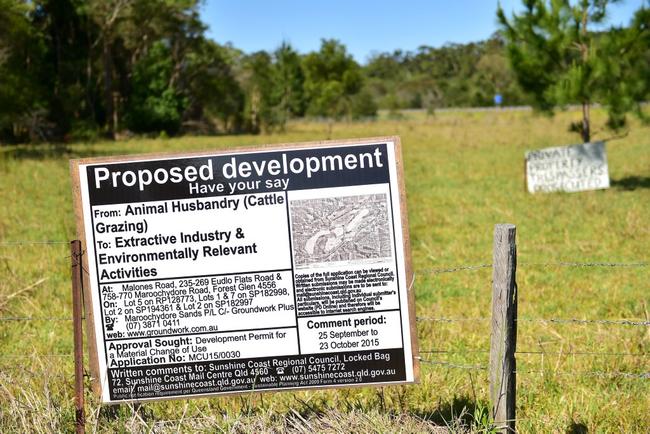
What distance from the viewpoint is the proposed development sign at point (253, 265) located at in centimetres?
354

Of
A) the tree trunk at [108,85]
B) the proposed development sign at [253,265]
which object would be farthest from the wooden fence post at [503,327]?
the tree trunk at [108,85]

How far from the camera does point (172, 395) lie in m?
3.64

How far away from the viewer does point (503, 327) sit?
11.6ft

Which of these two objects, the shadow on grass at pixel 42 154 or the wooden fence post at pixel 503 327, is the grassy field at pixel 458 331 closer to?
the wooden fence post at pixel 503 327

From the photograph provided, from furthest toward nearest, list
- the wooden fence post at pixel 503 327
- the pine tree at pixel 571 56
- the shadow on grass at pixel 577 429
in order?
1. the pine tree at pixel 571 56
2. the shadow on grass at pixel 577 429
3. the wooden fence post at pixel 503 327

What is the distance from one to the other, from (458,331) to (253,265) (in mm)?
3210

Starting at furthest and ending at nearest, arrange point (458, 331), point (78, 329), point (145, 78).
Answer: point (145, 78)
point (458, 331)
point (78, 329)

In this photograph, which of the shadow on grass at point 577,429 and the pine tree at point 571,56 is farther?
the pine tree at point 571,56

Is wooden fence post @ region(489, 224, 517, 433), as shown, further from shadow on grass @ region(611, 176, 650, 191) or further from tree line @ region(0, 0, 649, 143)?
tree line @ region(0, 0, 649, 143)

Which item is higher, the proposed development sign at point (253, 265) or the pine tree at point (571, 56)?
the pine tree at point (571, 56)

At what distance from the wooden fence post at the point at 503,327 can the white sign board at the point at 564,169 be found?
1226 cm

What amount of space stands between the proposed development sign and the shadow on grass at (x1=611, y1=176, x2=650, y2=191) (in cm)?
1336

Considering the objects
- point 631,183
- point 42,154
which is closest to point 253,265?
point 631,183

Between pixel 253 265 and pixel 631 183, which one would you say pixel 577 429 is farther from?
pixel 631 183
